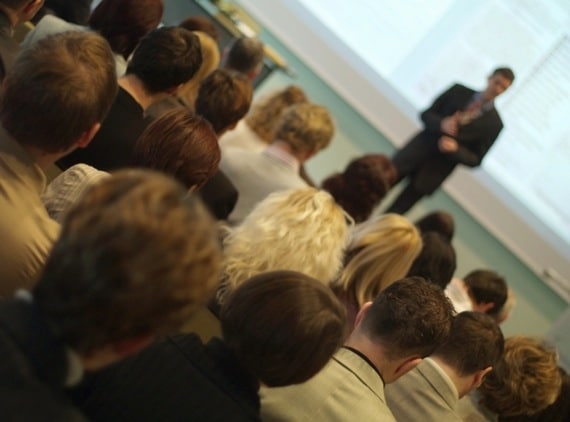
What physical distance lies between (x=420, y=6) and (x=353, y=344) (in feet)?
11.3

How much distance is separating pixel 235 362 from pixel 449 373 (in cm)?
85

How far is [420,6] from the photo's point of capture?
4.31 meters

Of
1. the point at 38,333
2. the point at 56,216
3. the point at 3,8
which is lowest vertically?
the point at 56,216

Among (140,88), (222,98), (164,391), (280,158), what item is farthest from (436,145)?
(164,391)

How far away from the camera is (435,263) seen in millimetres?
2465

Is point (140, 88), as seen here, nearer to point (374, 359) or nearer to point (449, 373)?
point (374, 359)

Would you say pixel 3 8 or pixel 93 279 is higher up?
pixel 93 279

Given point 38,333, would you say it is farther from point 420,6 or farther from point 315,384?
point 420,6

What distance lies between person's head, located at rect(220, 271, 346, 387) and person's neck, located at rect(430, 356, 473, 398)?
0.68 metres

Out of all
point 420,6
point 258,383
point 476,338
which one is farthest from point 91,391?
point 420,6

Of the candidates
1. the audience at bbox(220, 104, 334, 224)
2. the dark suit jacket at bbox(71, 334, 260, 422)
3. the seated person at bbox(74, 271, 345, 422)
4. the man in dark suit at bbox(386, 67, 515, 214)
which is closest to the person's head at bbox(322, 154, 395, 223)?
the audience at bbox(220, 104, 334, 224)

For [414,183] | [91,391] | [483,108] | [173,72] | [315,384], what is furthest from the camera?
[414,183]

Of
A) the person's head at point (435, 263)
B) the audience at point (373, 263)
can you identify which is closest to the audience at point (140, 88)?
the audience at point (373, 263)

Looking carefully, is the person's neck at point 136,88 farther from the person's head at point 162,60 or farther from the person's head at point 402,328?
the person's head at point 402,328
